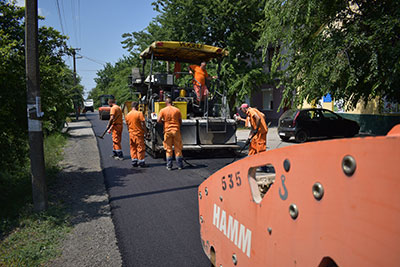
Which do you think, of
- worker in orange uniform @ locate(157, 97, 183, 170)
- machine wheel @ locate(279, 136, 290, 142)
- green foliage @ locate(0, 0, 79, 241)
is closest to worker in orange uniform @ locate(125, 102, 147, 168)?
worker in orange uniform @ locate(157, 97, 183, 170)

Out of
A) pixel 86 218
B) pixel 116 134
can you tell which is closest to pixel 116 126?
pixel 116 134

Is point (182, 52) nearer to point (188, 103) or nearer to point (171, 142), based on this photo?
point (188, 103)

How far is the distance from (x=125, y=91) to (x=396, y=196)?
97.5ft

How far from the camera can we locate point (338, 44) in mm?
8461

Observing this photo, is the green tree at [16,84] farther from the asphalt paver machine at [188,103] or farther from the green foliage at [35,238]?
the asphalt paver machine at [188,103]

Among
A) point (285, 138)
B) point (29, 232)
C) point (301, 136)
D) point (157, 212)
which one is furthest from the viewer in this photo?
point (285, 138)

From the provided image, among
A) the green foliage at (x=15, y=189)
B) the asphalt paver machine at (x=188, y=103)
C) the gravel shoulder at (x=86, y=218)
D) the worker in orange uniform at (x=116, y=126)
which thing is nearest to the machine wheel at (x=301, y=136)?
the asphalt paver machine at (x=188, y=103)

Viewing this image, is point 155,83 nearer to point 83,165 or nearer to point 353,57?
point 83,165

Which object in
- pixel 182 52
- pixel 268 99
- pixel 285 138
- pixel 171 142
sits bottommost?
pixel 285 138

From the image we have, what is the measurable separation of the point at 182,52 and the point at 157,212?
239 inches

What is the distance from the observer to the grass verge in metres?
3.62

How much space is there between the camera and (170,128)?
7.96 m

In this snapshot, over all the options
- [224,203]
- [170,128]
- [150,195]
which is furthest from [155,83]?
[224,203]

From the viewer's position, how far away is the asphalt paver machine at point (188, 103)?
931cm
